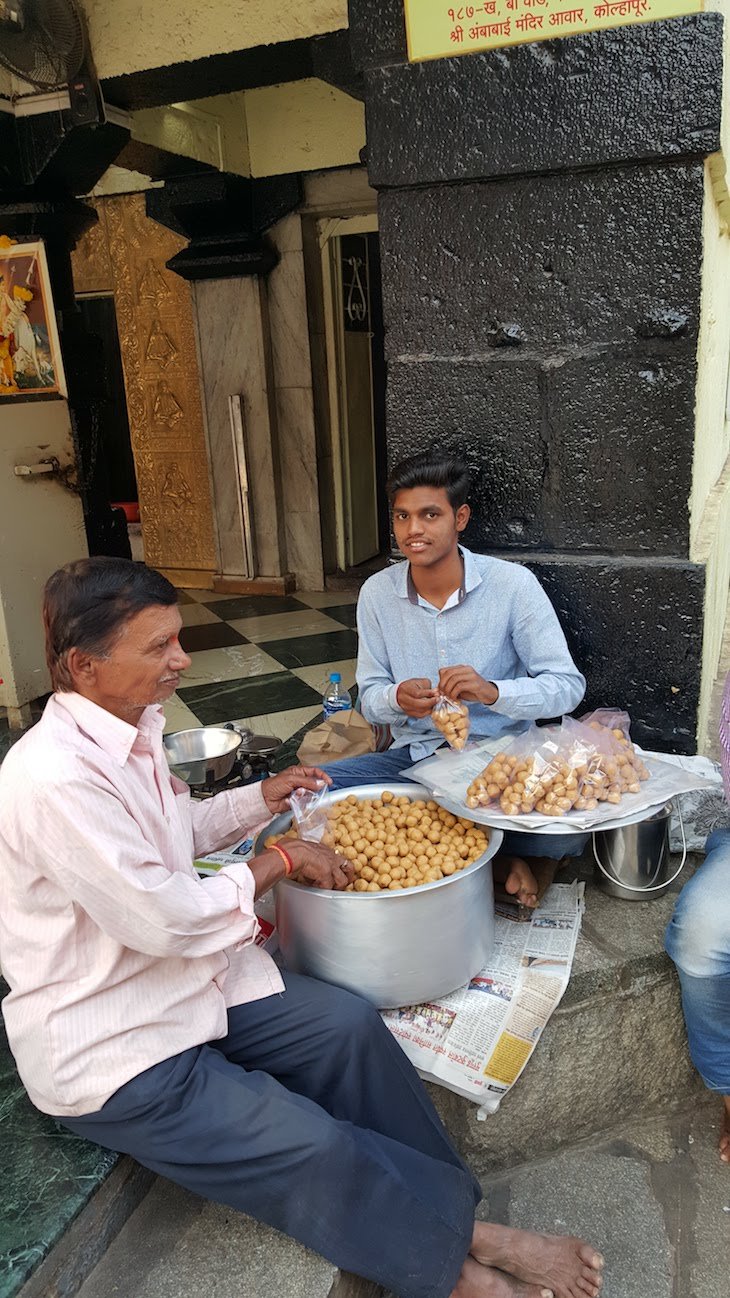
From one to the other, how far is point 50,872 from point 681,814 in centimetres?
191

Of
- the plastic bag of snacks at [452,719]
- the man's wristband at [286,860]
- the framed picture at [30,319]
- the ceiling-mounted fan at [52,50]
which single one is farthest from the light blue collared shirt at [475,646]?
the ceiling-mounted fan at [52,50]

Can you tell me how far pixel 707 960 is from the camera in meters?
2.24

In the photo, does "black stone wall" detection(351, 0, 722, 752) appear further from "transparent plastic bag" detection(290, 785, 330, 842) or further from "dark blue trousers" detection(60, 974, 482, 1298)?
"dark blue trousers" detection(60, 974, 482, 1298)


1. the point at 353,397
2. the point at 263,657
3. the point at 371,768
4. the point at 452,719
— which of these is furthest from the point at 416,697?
the point at 353,397

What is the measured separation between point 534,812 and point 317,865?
574mm

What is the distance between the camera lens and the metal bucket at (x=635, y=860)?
2568 mm

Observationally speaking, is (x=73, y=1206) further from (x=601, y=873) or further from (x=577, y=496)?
(x=577, y=496)

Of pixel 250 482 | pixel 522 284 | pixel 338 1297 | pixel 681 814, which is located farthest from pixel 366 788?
pixel 250 482

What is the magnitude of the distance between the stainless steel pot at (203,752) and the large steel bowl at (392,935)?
1.26 m

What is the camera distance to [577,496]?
287 cm

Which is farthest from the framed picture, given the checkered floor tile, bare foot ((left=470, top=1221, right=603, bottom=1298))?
bare foot ((left=470, top=1221, right=603, bottom=1298))

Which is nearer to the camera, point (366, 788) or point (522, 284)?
point (366, 788)

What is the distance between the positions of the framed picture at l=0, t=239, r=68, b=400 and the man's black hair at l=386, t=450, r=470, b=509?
2601 millimetres

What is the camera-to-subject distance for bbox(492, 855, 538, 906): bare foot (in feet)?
8.21
